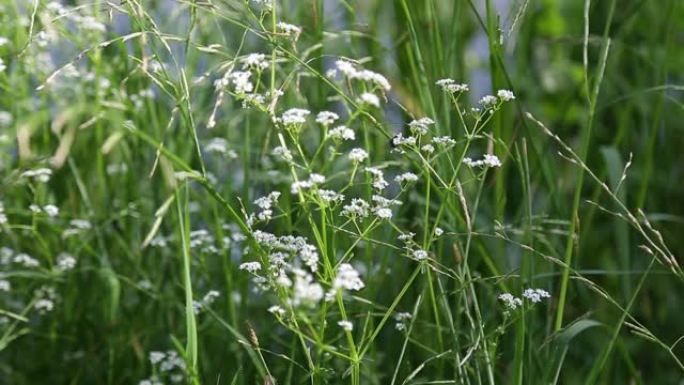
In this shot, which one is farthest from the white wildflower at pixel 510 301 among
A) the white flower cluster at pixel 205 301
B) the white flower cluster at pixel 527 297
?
the white flower cluster at pixel 205 301

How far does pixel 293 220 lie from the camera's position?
1963 mm

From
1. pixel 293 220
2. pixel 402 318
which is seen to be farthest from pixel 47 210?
pixel 402 318

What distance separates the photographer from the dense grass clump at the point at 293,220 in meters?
1.50

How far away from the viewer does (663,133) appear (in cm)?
236

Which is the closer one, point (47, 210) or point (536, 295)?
point (536, 295)

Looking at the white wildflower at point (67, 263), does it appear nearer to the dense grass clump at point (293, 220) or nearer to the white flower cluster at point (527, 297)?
the dense grass clump at point (293, 220)

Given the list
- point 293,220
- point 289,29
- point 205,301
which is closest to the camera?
point 289,29

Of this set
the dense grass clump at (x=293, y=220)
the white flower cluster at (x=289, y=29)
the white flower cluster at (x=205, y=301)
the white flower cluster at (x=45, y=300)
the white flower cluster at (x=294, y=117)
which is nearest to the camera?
the white flower cluster at (x=294, y=117)

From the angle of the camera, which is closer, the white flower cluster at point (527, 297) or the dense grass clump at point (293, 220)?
the white flower cluster at point (527, 297)

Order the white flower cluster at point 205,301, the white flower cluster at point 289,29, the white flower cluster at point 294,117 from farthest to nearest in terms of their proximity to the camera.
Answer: the white flower cluster at point 205,301, the white flower cluster at point 289,29, the white flower cluster at point 294,117

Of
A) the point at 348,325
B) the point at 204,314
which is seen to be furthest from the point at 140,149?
the point at 348,325

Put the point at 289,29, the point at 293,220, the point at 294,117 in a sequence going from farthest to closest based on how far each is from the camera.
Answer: the point at 293,220 → the point at 289,29 → the point at 294,117

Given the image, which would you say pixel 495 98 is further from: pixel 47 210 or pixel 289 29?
pixel 47 210

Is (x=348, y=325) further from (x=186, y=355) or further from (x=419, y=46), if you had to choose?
(x=419, y=46)
